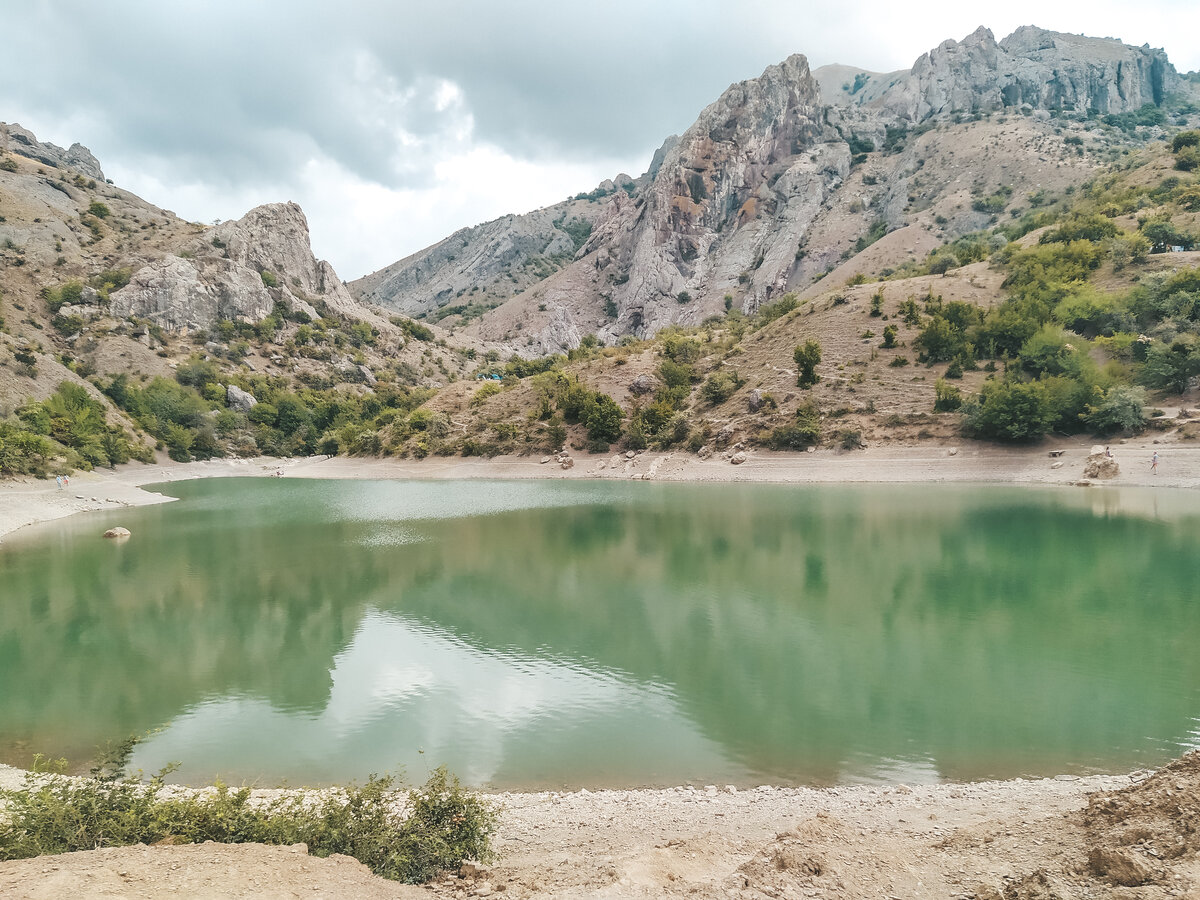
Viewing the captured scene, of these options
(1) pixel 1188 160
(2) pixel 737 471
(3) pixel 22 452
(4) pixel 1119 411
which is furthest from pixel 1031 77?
(3) pixel 22 452

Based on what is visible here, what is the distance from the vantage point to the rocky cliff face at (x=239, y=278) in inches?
3305

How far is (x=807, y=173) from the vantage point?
11606 centimetres

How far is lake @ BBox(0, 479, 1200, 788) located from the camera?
9.20 metres

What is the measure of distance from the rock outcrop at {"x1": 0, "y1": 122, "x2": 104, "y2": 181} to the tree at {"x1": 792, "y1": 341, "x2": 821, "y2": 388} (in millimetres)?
126285

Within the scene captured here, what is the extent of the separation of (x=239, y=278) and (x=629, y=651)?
9963cm

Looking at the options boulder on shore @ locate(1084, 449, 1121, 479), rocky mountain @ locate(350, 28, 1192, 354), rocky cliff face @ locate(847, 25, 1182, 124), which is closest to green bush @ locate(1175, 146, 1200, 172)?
rocky mountain @ locate(350, 28, 1192, 354)

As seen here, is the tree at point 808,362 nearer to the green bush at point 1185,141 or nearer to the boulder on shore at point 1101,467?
the boulder on shore at point 1101,467

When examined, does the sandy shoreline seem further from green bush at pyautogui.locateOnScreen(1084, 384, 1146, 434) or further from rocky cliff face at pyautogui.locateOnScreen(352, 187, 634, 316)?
rocky cliff face at pyautogui.locateOnScreen(352, 187, 634, 316)

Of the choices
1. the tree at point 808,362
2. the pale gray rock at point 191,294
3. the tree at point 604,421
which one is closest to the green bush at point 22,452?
the tree at point 604,421

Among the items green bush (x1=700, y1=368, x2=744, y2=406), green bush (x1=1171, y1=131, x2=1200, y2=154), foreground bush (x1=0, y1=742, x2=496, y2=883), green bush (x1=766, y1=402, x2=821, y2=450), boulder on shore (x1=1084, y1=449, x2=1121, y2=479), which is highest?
green bush (x1=1171, y1=131, x2=1200, y2=154)

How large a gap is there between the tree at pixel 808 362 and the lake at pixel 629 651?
999 inches

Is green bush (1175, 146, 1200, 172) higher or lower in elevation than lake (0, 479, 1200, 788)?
higher

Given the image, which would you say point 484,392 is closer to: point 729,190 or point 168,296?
point 168,296

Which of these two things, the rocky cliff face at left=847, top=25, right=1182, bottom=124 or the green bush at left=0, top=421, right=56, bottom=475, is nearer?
the green bush at left=0, top=421, right=56, bottom=475
